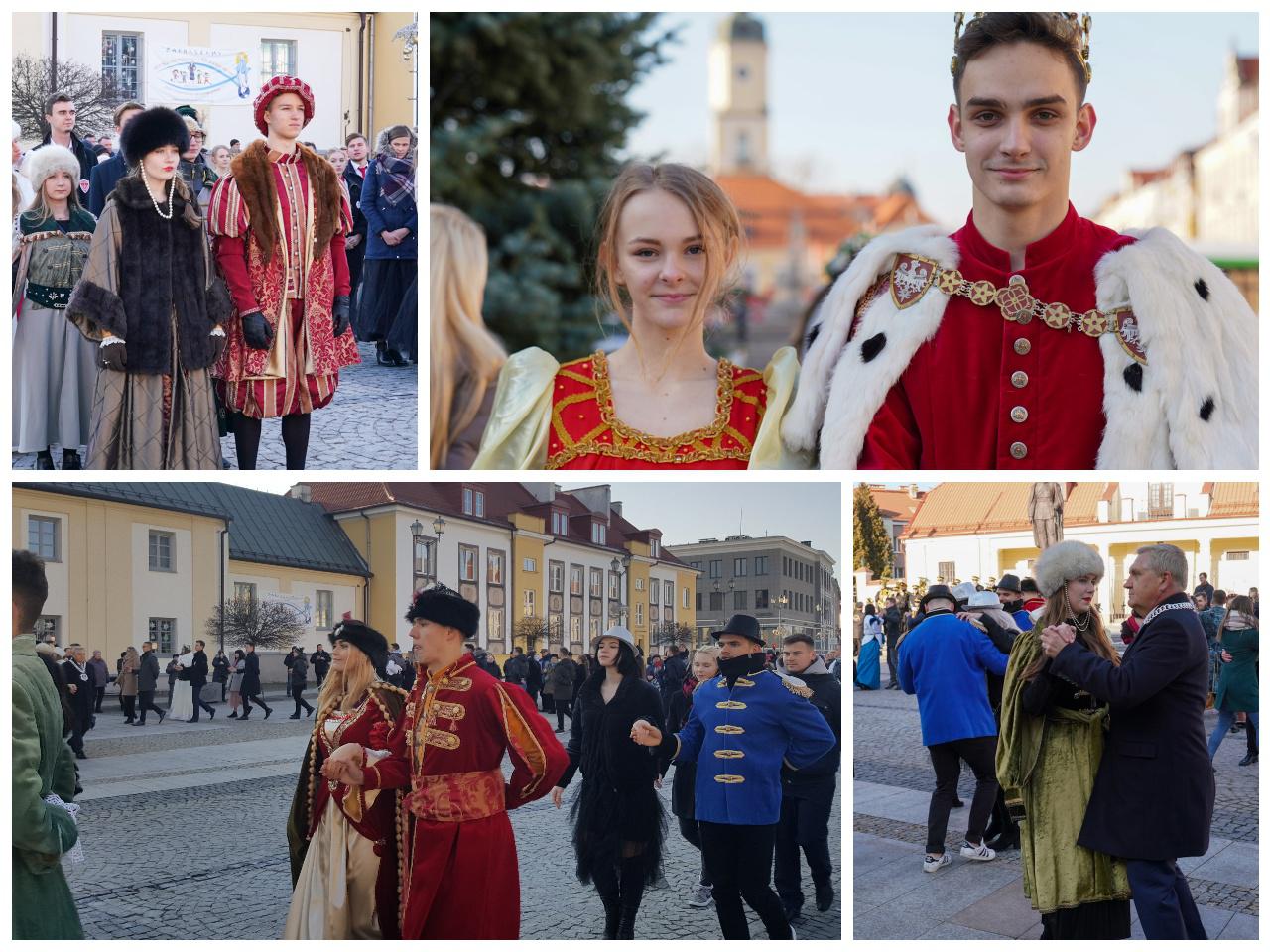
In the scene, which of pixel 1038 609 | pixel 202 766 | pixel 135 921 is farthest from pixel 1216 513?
pixel 135 921

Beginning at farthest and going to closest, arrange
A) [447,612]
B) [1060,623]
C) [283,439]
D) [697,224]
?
[283,439], [447,612], [1060,623], [697,224]

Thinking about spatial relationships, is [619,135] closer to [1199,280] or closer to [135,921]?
[1199,280]

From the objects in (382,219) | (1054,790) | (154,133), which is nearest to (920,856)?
(1054,790)

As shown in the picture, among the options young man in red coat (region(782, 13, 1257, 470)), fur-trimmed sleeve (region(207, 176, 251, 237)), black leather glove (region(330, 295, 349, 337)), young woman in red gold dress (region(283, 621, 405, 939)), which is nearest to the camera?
young man in red coat (region(782, 13, 1257, 470))

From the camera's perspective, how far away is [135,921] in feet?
13.5

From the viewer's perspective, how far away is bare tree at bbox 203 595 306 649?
163 inches

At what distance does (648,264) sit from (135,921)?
280 centimetres

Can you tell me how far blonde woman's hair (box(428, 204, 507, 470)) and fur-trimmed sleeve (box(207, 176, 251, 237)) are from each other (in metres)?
0.69

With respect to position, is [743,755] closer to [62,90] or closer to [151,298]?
[151,298]

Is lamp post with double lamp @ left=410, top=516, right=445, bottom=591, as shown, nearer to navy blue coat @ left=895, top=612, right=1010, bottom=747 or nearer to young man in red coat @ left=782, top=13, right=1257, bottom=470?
young man in red coat @ left=782, top=13, right=1257, bottom=470

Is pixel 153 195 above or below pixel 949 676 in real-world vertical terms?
above

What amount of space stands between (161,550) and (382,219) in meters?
1.39

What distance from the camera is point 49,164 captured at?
4207 millimetres

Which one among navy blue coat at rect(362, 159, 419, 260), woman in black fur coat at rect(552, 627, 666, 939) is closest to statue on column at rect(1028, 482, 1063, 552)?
woman in black fur coat at rect(552, 627, 666, 939)
